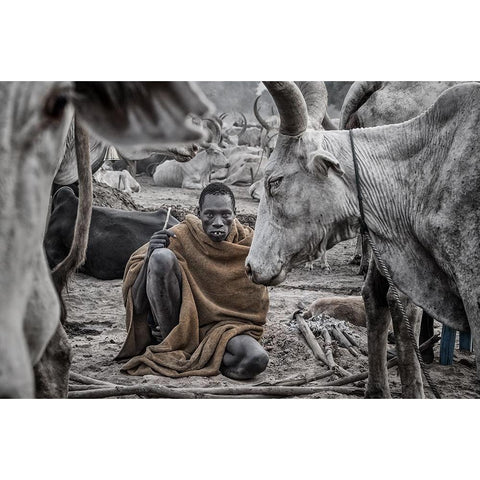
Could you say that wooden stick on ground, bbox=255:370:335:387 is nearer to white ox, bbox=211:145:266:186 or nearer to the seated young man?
the seated young man

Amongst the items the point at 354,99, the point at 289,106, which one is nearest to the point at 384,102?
the point at 354,99

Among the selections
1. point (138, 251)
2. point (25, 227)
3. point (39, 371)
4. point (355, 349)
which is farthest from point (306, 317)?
point (25, 227)

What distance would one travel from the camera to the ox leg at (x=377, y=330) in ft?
12.3

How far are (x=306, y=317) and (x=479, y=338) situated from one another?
1.58 metres

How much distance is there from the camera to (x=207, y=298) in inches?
160

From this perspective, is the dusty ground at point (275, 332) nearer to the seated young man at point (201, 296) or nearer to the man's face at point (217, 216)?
the seated young man at point (201, 296)

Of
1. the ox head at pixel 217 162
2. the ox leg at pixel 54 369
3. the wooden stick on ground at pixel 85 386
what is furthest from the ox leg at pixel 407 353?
the ox head at pixel 217 162

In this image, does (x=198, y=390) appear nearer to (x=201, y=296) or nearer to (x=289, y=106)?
(x=201, y=296)

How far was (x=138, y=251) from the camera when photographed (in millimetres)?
4234

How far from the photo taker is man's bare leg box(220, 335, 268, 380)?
12.8 feet

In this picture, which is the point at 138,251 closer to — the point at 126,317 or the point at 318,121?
the point at 126,317

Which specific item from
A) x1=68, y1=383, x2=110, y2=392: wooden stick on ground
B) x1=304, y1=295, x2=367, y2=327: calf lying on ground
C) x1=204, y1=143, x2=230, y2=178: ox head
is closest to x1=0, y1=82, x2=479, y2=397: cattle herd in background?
x1=304, y1=295, x2=367, y2=327: calf lying on ground

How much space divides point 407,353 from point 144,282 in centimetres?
151

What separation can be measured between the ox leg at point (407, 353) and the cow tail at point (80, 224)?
5.13ft
